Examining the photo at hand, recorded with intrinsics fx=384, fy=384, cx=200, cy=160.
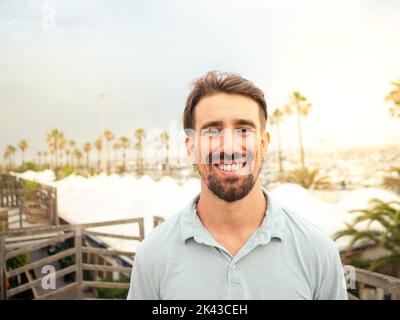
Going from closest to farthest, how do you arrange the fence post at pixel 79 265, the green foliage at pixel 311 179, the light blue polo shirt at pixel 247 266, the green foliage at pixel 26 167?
the light blue polo shirt at pixel 247 266 → the fence post at pixel 79 265 → the green foliage at pixel 311 179 → the green foliage at pixel 26 167

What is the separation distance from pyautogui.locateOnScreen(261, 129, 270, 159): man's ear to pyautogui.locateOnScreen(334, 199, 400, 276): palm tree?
6.81 m

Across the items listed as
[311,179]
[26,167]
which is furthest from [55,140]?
[311,179]

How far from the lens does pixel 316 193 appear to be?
20.2 metres

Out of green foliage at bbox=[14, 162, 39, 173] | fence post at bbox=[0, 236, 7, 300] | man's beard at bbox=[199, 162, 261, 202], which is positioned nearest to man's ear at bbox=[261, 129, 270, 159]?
man's beard at bbox=[199, 162, 261, 202]

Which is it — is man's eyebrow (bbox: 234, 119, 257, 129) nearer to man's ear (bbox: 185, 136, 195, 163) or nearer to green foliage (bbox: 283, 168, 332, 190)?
man's ear (bbox: 185, 136, 195, 163)

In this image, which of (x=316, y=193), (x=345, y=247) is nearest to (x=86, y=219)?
(x=345, y=247)

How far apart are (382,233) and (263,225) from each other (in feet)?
25.7


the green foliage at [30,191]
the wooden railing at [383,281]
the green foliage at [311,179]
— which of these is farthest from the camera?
the green foliage at [311,179]

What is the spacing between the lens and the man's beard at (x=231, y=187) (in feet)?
3.89

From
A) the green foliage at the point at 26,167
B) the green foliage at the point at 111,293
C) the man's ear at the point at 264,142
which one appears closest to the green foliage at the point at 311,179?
the green foliage at the point at 111,293

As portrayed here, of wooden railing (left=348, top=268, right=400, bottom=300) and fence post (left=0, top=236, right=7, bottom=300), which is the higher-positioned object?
wooden railing (left=348, top=268, right=400, bottom=300)

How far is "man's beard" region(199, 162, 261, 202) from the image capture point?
1.19 meters

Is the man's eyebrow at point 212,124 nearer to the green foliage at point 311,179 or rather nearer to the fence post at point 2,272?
the fence post at point 2,272
